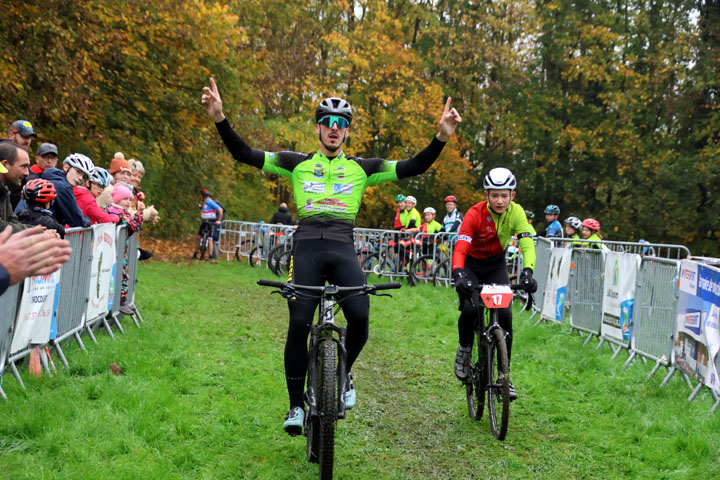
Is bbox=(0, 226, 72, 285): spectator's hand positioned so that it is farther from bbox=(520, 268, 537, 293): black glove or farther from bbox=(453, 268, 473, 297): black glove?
bbox=(520, 268, 537, 293): black glove

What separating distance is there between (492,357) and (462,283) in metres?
0.71

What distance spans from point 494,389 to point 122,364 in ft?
12.4

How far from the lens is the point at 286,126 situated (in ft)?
103

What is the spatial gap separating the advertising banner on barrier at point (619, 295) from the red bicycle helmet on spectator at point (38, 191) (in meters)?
6.69

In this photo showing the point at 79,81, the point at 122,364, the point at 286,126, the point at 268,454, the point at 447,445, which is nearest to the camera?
the point at 268,454

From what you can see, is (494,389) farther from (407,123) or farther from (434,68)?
(434,68)

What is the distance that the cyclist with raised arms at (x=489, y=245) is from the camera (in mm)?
6393

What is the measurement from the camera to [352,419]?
255 inches

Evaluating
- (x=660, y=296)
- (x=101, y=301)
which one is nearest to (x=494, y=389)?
(x=660, y=296)

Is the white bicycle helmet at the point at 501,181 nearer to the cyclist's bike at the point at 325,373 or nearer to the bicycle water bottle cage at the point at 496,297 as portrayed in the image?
the bicycle water bottle cage at the point at 496,297

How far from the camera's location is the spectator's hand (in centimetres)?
266

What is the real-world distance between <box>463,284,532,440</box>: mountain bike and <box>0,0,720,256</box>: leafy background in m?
17.5

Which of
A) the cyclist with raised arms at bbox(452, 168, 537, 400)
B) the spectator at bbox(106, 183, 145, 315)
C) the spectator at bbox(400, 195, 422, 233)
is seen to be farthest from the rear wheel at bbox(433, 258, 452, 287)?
the cyclist with raised arms at bbox(452, 168, 537, 400)

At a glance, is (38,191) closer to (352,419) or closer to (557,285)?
(352,419)
